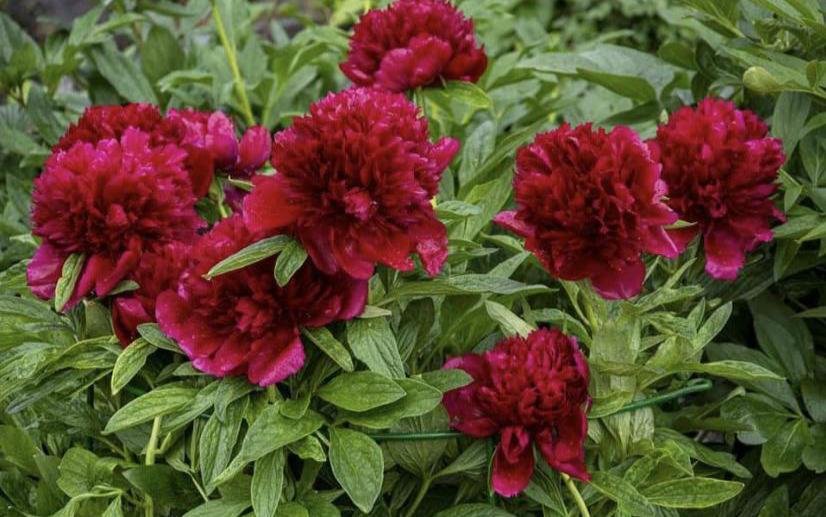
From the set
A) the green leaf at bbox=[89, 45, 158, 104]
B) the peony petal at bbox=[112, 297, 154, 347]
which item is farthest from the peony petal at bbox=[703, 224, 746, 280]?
the green leaf at bbox=[89, 45, 158, 104]

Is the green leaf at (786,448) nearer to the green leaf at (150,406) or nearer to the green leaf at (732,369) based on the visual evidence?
the green leaf at (732,369)

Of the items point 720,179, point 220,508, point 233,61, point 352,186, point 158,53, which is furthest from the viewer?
point 158,53

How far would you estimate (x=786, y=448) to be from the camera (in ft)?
4.00

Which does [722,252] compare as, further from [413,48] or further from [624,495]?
[413,48]

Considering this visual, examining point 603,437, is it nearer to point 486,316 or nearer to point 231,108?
point 486,316

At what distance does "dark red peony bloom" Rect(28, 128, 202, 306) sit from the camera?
0.97m

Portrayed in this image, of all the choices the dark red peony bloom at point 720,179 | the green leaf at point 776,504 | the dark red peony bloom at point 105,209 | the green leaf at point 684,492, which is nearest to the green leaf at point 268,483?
the dark red peony bloom at point 105,209

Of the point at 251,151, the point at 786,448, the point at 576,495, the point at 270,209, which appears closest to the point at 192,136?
the point at 251,151

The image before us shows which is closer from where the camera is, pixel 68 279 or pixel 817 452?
pixel 68 279

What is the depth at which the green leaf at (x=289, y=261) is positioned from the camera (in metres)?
0.86

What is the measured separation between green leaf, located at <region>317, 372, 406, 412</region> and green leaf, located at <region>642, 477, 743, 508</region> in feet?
0.89

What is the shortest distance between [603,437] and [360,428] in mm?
226

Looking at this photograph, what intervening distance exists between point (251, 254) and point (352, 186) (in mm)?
96

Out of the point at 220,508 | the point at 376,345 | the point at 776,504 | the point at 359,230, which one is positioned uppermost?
the point at 359,230
